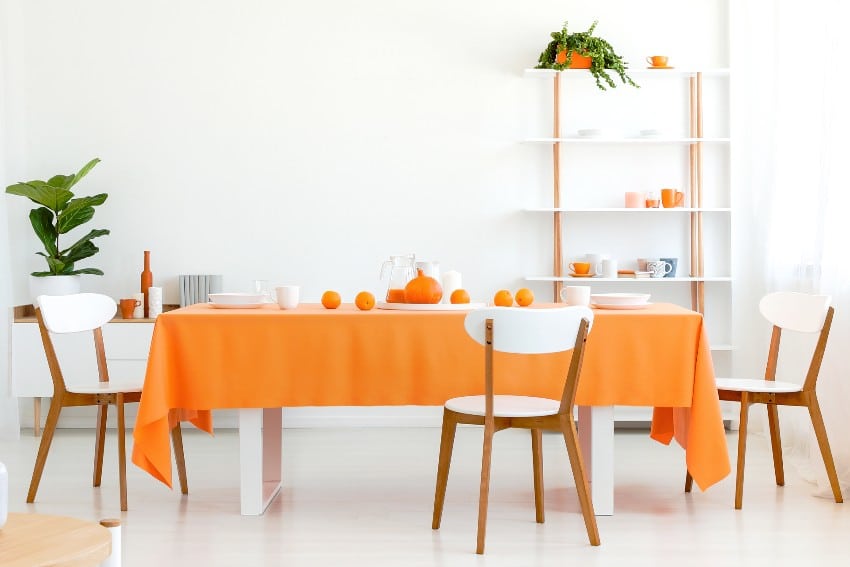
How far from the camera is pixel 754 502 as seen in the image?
3939 millimetres

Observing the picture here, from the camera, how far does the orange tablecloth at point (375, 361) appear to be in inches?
144

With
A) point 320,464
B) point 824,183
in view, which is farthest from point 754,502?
point 320,464

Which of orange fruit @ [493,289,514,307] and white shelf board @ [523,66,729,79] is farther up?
white shelf board @ [523,66,729,79]

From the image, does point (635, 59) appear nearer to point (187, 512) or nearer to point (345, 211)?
point (345, 211)

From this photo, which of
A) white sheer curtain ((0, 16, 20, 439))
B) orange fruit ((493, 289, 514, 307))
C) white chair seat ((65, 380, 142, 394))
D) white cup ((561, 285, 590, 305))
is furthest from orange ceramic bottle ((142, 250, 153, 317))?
white cup ((561, 285, 590, 305))

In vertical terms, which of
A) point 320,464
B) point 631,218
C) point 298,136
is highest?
point 298,136

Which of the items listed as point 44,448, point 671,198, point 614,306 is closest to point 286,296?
point 44,448

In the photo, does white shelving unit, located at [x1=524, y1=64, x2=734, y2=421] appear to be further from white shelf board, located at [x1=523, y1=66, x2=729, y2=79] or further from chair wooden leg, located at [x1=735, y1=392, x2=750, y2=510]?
chair wooden leg, located at [x1=735, y1=392, x2=750, y2=510]

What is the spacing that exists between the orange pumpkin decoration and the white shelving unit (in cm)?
197

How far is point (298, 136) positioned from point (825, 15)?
2.70 meters

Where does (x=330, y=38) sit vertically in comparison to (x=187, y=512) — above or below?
above

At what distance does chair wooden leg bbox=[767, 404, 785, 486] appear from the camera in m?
4.08

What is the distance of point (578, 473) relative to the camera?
331 centimetres

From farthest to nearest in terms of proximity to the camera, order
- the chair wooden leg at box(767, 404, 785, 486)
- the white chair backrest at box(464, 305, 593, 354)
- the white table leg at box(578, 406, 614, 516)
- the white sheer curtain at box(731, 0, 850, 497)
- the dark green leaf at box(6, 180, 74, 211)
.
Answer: the dark green leaf at box(6, 180, 74, 211)
the white sheer curtain at box(731, 0, 850, 497)
the chair wooden leg at box(767, 404, 785, 486)
the white table leg at box(578, 406, 614, 516)
the white chair backrest at box(464, 305, 593, 354)
